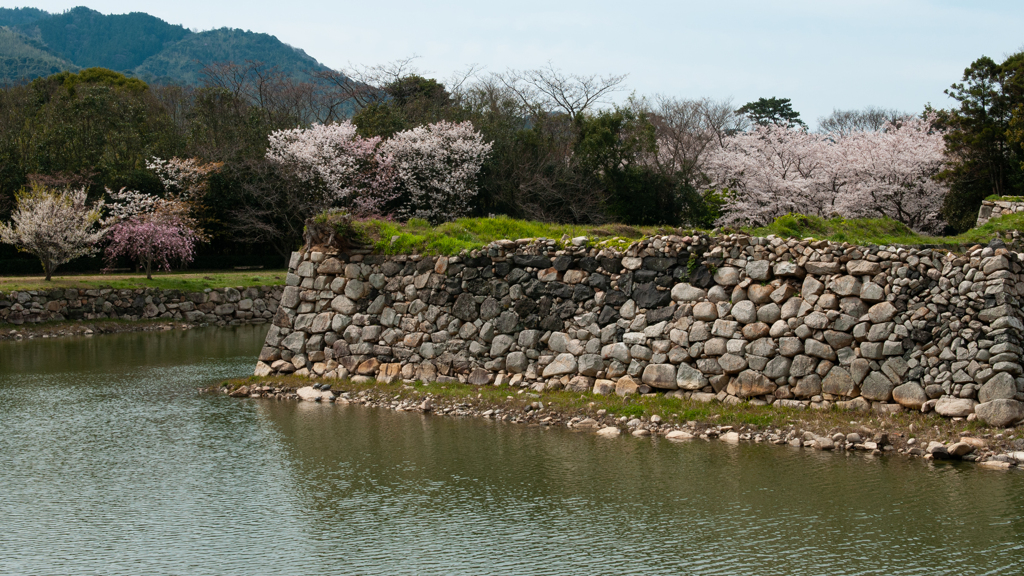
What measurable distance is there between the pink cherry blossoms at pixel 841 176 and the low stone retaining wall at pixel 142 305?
911 inches

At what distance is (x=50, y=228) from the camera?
31.1 metres

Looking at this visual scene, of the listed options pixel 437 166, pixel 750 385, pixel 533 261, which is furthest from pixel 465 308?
pixel 437 166

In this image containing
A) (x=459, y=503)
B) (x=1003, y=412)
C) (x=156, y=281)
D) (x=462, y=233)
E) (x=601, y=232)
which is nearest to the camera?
(x=459, y=503)

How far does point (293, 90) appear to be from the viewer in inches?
2498

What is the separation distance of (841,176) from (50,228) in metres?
33.7

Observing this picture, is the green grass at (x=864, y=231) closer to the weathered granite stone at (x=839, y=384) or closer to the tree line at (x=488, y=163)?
the weathered granite stone at (x=839, y=384)

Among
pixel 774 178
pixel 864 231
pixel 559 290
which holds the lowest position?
pixel 559 290

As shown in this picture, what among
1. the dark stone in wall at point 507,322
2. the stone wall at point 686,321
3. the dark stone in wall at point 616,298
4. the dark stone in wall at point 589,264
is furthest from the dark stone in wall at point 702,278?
the dark stone in wall at point 507,322

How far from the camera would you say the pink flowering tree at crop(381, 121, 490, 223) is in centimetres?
3994

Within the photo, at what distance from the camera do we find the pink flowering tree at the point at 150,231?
3547 centimetres

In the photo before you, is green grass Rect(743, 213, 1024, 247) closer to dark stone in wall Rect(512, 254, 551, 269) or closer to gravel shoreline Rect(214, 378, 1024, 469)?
gravel shoreline Rect(214, 378, 1024, 469)

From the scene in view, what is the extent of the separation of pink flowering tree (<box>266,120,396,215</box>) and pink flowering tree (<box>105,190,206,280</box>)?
530 cm

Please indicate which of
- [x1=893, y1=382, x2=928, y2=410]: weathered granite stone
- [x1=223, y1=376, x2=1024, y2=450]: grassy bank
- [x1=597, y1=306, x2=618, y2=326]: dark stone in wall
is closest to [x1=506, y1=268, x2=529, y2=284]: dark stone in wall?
[x1=597, y1=306, x2=618, y2=326]: dark stone in wall

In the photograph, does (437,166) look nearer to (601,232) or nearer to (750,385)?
(601,232)
